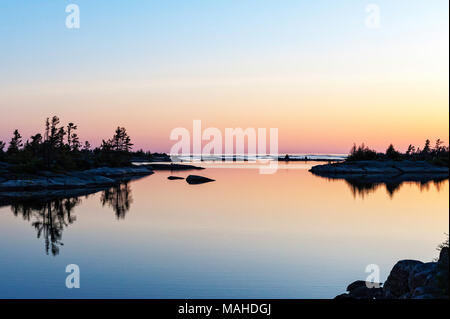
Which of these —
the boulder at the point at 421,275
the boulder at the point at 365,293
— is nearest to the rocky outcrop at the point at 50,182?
the boulder at the point at 365,293

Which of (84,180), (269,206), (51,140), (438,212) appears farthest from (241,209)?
(51,140)

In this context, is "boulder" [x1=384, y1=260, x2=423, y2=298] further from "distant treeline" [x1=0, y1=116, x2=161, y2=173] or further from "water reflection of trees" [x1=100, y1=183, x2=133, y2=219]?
"distant treeline" [x1=0, y1=116, x2=161, y2=173]

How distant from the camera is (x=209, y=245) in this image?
89.5 ft

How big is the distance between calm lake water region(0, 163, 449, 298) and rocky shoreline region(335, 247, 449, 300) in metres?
1.42

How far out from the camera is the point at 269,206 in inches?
1881

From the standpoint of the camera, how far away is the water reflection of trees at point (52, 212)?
31047 mm

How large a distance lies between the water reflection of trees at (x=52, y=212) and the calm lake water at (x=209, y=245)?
127mm

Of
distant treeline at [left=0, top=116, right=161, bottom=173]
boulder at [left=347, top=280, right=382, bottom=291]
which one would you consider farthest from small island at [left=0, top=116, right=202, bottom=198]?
boulder at [left=347, top=280, right=382, bottom=291]

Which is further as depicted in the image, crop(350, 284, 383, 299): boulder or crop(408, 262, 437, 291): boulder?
crop(350, 284, 383, 299): boulder

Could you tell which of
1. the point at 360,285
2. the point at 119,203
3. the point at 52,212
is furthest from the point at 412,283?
the point at 119,203

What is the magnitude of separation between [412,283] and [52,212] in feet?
129

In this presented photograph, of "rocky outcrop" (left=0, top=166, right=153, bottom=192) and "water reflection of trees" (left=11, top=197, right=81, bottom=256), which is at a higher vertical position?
"rocky outcrop" (left=0, top=166, right=153, bottom=192)

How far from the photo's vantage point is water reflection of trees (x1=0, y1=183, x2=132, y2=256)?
1222 inches

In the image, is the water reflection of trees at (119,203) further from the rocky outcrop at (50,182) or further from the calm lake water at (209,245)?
the rocky outcrop at (50,182)
